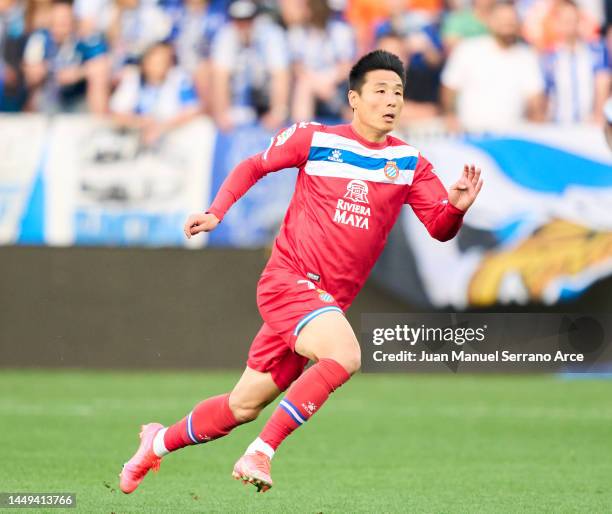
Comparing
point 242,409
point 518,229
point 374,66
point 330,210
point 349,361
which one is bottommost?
point 518,229

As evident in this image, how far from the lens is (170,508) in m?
5.96

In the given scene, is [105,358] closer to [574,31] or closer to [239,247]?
[239,247]

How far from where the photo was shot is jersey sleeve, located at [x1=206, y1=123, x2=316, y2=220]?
5336 mm

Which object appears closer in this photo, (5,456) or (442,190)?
(442,190)

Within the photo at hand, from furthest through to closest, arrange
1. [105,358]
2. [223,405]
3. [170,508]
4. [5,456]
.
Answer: [105,358], [5,456], [170,508], [223,405]

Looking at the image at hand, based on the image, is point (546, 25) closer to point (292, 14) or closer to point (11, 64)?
point (292, 14)

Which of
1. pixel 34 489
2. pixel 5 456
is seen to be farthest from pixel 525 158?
pixel 34 489

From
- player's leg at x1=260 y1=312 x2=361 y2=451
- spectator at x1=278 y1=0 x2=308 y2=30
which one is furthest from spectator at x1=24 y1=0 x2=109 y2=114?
player's leg at x1=260 y1=312 x2=361 y2=451

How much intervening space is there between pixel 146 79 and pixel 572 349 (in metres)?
5.76

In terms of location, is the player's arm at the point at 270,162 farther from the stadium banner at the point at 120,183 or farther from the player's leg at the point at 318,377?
the stadium banner at the point at 120,183

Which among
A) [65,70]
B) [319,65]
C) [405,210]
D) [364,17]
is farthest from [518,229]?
[65,70]

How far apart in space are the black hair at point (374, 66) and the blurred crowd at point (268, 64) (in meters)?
8.61

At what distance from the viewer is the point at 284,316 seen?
5227mm

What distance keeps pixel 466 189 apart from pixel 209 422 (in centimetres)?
155
